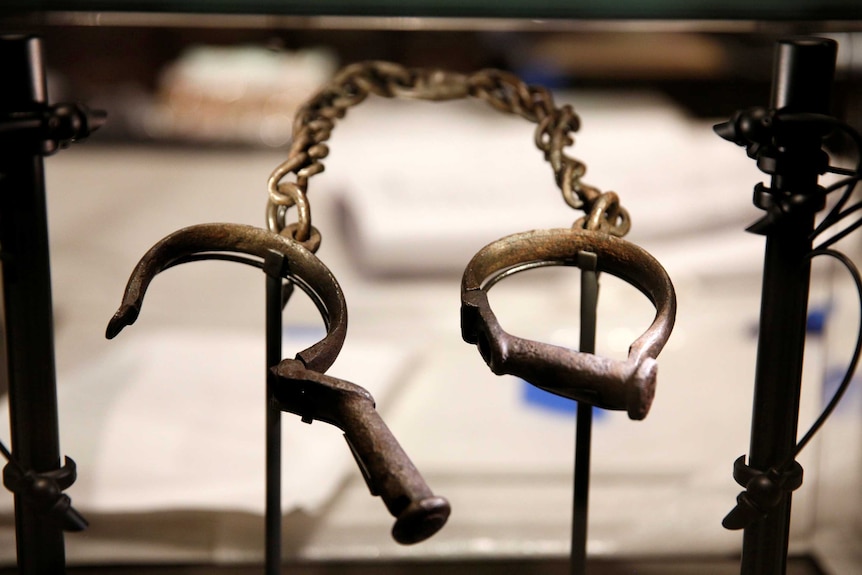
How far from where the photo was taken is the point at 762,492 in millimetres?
303

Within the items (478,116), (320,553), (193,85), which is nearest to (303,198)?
(320,553)

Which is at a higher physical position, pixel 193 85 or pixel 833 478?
pixel 193 85

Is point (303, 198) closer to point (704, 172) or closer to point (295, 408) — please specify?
point (295, 408)

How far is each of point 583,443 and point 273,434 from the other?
4.3 inches

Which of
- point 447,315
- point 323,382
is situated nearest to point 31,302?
point 323,382

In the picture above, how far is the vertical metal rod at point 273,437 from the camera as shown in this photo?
32cm

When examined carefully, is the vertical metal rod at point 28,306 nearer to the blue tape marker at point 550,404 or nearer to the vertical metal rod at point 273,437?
the vertical metal rod at point 273,437

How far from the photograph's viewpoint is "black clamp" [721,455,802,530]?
0.30 m

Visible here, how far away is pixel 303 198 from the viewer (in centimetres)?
31

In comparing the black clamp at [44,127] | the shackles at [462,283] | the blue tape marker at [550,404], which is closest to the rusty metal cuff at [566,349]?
the shackles at [462,283]

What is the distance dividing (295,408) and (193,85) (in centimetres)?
103

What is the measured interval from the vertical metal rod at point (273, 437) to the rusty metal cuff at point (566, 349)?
2.9 inches

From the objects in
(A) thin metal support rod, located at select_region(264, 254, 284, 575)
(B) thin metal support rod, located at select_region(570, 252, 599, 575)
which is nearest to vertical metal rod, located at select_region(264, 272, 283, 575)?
(A) thin metal support rod, located at select_region(264, 254, 284, 575)

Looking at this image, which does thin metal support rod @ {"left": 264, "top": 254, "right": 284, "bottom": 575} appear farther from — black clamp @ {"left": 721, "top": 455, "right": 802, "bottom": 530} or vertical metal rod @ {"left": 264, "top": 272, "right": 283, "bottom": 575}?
black clamp @ {"left": 721, "top": 455, "right": 802, "bottom": 530}
